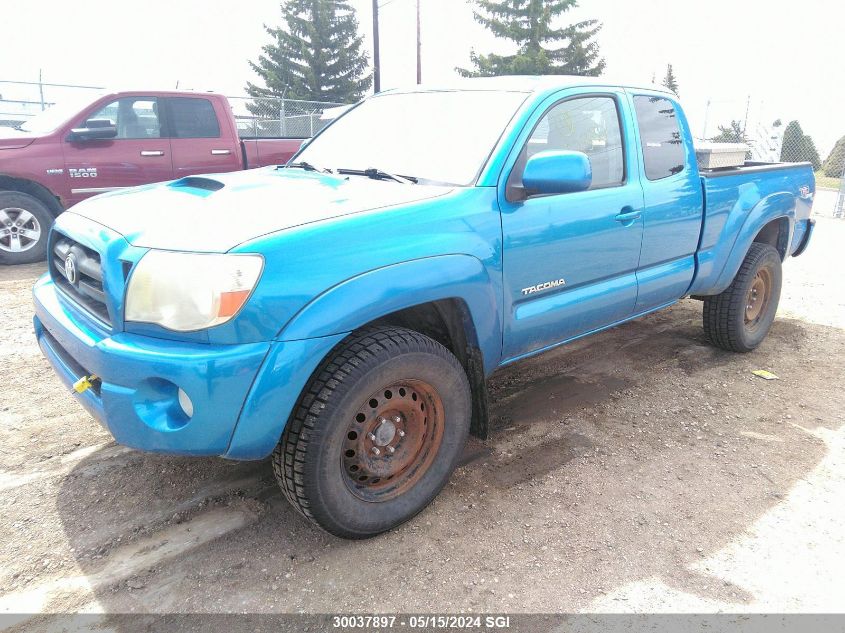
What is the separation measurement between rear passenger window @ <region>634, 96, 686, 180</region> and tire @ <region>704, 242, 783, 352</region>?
1168 millimetres

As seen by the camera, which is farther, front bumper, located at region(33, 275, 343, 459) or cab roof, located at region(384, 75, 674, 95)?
cab roof, located at region(384, 75, 674, 95)

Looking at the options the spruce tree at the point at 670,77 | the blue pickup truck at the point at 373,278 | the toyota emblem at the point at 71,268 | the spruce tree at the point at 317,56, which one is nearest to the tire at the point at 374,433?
the blue pickup truck at the point at 373,278

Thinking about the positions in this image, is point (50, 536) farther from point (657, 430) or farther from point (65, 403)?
point (657, 430)

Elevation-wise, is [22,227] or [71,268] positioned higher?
[71,268]

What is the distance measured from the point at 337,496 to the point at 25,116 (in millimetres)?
14816

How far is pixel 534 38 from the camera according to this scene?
3381 cm

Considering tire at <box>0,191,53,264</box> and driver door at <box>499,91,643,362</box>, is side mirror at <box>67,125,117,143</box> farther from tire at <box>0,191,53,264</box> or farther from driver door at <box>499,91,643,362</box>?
driver door at <box>499,91,643,362</box>

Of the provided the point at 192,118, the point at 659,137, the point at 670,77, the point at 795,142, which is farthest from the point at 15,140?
the point at 670,77

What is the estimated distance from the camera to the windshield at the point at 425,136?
290cm

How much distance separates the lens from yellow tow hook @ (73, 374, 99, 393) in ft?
7.62

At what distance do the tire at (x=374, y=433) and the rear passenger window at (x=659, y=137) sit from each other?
1898 millimetres

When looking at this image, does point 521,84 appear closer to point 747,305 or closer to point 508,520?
point 508,520

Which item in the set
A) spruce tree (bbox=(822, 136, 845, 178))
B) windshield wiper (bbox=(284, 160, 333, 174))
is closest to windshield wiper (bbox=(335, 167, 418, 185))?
windshield wiper (bbox=(284, 160, 333, 174))

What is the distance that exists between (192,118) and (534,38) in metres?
30.3
